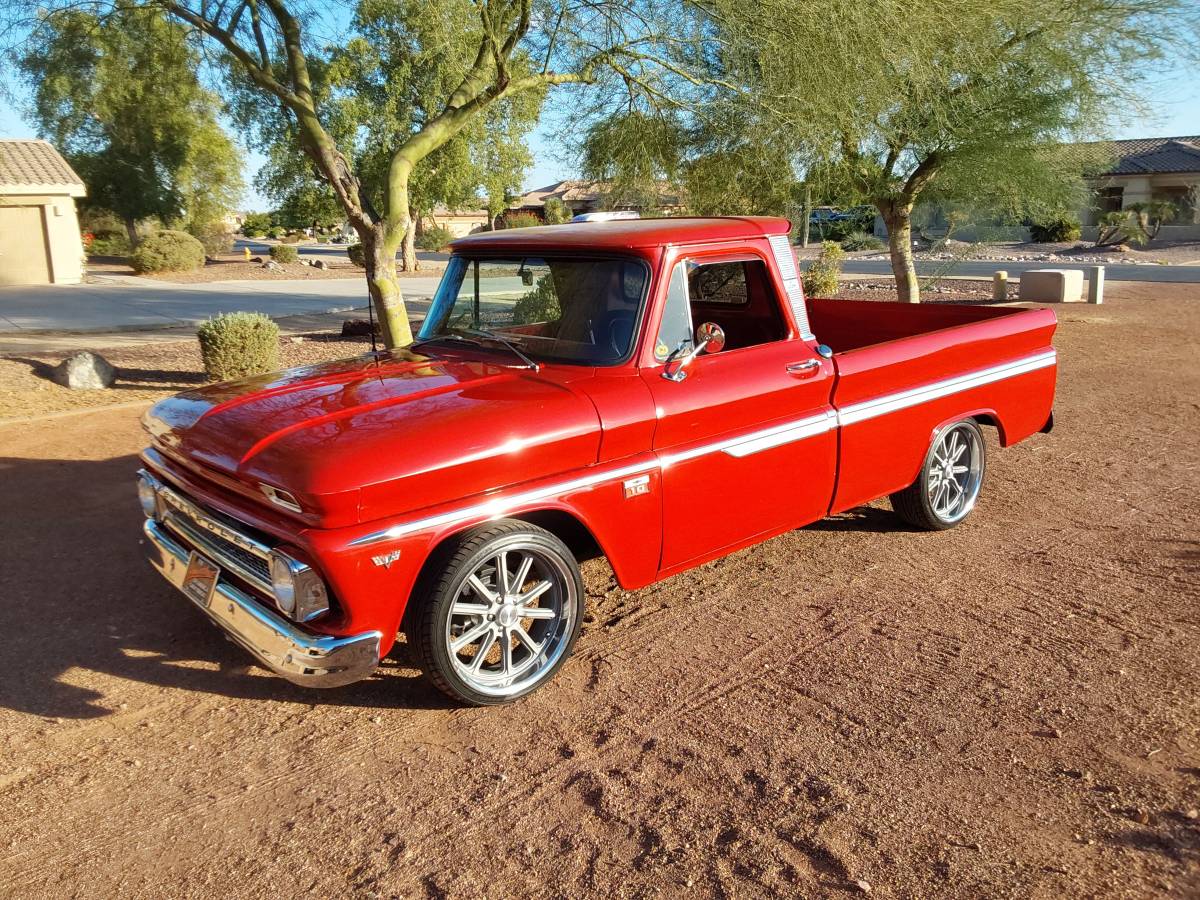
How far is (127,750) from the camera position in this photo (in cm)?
346

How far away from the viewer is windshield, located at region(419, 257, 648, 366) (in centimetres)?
413

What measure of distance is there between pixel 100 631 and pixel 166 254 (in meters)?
30.8

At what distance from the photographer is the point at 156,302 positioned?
21719 mm

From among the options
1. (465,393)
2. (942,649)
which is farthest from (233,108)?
(942,649)

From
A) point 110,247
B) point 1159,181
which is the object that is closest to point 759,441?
point 110,247

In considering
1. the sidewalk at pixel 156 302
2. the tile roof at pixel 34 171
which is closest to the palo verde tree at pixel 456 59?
the sidewalk at pixel 156 302

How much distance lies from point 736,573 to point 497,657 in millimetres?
1573

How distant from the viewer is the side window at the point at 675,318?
4.12m

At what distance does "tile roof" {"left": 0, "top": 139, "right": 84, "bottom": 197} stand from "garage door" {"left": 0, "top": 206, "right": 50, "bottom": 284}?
80 cm

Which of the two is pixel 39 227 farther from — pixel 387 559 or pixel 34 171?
pixel 387 559

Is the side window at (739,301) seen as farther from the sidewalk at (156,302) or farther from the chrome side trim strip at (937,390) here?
the sidewalk at (156,302)

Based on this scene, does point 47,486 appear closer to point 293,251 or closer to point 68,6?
point 68,6

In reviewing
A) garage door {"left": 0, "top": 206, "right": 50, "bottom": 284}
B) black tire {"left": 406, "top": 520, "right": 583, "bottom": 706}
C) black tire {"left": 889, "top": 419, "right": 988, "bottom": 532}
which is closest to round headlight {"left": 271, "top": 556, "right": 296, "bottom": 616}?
black tire {"left": 406, "top": 520, "right": 583, "bottom": 706}

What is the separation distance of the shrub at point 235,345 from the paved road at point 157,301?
7.84 metres
